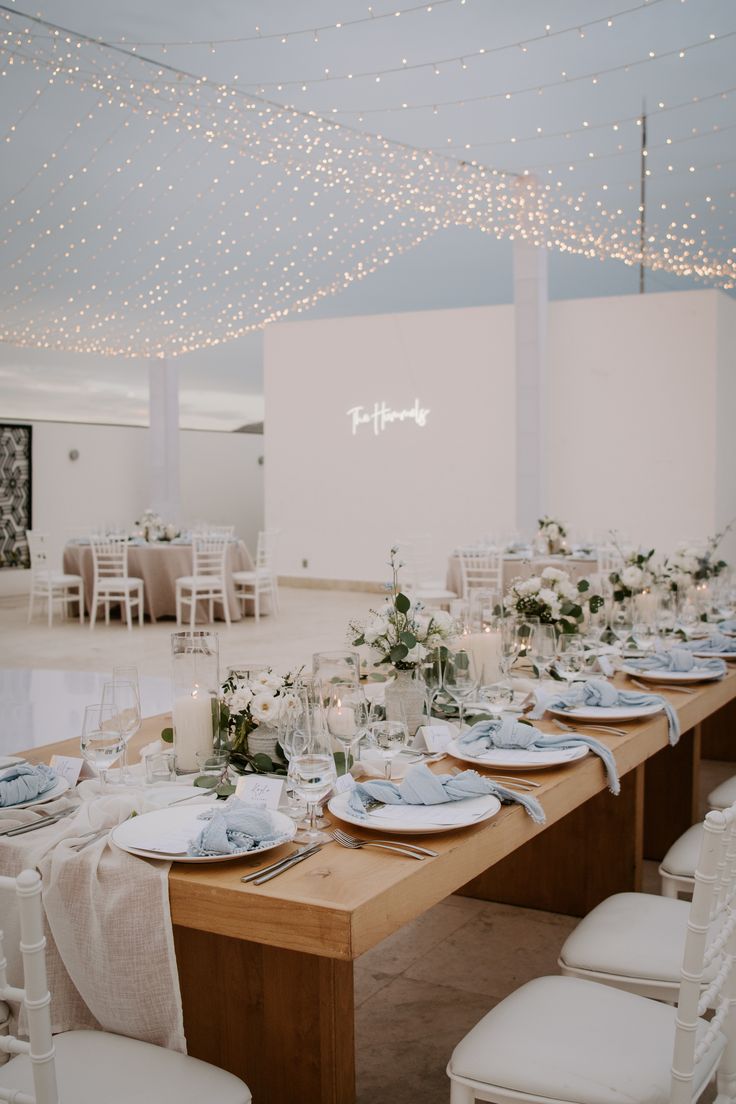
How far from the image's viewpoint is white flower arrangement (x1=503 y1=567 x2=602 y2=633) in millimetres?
3426

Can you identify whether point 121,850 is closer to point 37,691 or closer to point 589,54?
point 37,691

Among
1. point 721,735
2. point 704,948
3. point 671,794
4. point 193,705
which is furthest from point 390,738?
point 721,735

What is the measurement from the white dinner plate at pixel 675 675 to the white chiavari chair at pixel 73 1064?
1.95 metres

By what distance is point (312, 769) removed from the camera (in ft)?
6.17

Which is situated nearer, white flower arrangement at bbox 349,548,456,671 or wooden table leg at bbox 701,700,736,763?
white flower arrangement at bbox 349,548,456,671

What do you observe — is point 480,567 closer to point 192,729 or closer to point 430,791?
point 192,729

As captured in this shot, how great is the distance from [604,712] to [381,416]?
11.2 m

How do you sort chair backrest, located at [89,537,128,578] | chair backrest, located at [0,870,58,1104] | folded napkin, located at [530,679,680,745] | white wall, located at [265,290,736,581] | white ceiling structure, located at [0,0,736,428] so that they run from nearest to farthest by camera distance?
1. chair backrest, located at [0,870,58,1104]
2. folded napkin, located at [530,679,680,745]
3. white ceiling structure, located at [0,0,736,428]
4. chair backrest, located at [89,537,128,578]
5. white wall, located at [265,290,736,581]

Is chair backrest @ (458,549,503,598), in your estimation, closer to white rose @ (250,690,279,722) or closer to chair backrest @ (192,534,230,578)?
chair backrest @ (192,534,230,578)

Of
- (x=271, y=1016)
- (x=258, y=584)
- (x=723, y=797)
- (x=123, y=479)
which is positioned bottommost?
(x=271, y=1016)

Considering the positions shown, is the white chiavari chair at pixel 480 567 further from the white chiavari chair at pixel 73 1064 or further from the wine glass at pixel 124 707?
the white chiavari chair at pixel 73 1064

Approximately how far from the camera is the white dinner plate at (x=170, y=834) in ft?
5.79

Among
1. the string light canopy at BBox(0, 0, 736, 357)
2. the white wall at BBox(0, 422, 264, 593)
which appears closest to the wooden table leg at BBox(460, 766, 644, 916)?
the string light canopy at BBox(0, 0, 736, 357)

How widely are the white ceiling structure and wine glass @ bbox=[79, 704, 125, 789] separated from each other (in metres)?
5.07
